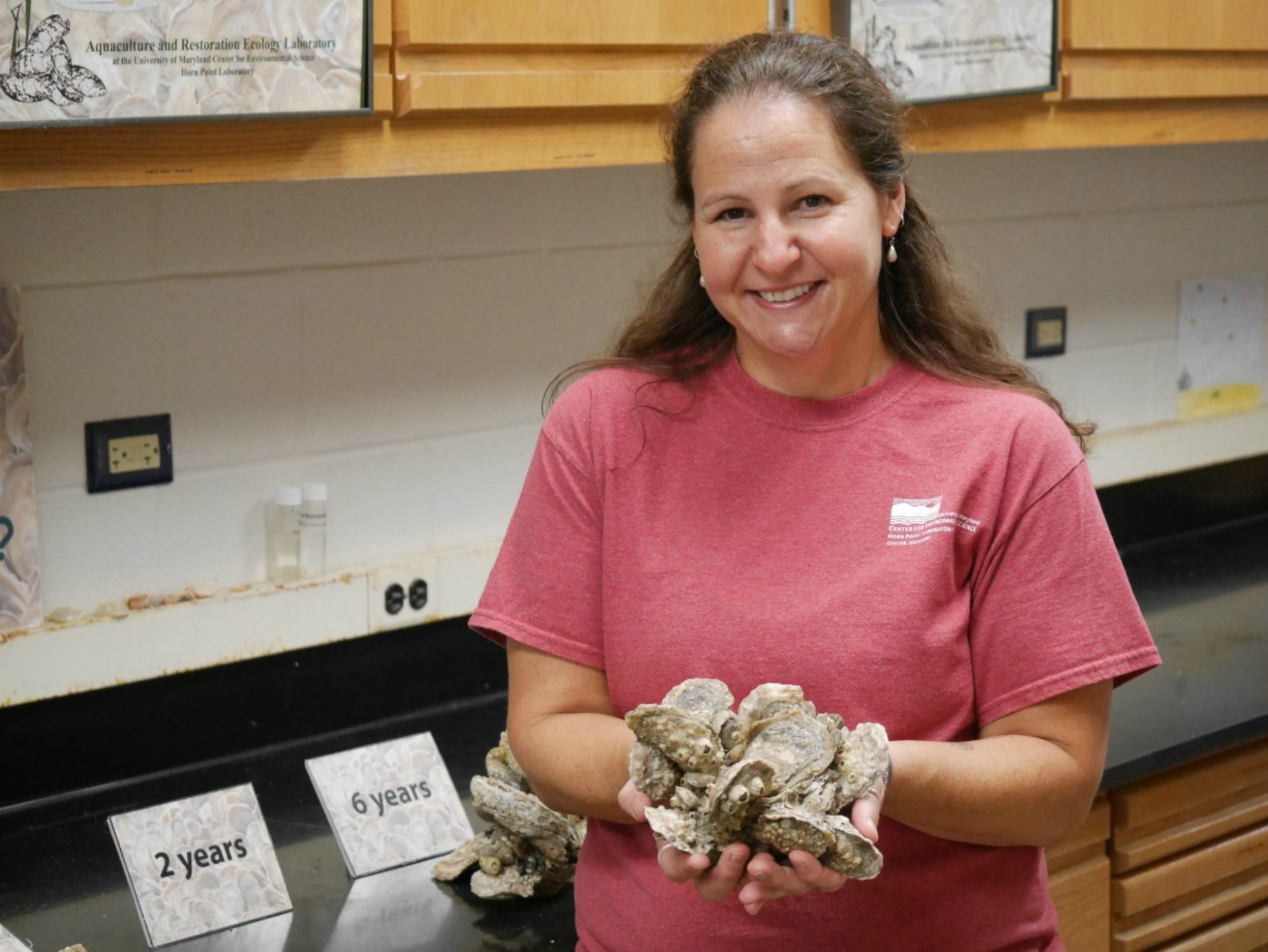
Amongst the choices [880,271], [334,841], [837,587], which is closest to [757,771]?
[837,587]

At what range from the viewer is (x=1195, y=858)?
2115mm

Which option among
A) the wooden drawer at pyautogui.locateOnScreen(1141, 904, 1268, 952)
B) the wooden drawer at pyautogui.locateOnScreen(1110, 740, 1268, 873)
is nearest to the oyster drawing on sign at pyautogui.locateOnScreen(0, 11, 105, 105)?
the wooden drawer at pyautogui.locateOnScreen(1110, 740, 1268, 873)

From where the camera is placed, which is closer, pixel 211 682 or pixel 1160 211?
pixel 211 682

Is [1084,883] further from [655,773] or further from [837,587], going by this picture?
[655,773]

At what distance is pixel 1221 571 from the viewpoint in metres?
2.81

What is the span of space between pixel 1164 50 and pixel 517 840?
1415mm

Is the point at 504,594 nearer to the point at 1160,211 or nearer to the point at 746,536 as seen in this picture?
the point at 746,536

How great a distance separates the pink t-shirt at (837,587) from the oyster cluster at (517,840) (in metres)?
0.31

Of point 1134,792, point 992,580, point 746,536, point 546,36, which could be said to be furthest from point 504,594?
point 1134,792

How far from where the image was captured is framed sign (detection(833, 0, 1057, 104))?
1.85m

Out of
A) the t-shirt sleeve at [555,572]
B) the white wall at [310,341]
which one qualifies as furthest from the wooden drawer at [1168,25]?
the t-shirt sleeve at [555,572]

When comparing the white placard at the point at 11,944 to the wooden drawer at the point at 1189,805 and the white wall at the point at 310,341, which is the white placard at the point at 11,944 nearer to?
the white wall at the point at 310,341

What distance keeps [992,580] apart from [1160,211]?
196 centimetres

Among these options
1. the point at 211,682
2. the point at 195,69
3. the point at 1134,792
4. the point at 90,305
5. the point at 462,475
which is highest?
the point at 195,69
